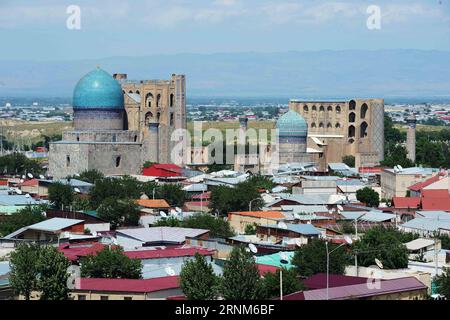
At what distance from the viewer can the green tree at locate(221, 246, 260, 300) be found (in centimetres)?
2328

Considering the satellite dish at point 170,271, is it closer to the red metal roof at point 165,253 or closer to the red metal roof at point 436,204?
the red metal roof at point 165,253

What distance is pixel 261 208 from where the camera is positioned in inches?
1877

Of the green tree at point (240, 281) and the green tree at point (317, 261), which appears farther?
the green tree at point (317, 261)

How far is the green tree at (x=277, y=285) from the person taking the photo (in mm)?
24188

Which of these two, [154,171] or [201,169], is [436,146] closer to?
[201,169]

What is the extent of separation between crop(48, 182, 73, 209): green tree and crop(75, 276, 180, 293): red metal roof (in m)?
20.9

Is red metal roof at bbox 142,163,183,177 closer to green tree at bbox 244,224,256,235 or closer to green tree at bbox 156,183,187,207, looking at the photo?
green tree at bbox 156,183,187,207

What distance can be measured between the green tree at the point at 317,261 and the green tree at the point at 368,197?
79.0 ft

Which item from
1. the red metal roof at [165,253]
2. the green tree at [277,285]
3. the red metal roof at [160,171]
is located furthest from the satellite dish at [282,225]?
the red metal roof at [160,171]

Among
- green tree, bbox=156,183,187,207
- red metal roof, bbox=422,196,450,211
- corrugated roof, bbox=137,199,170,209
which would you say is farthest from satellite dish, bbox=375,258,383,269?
green tree, bbox=156,183,187,207

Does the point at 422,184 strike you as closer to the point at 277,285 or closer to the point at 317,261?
the point at 317,261

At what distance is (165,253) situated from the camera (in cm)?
3066
